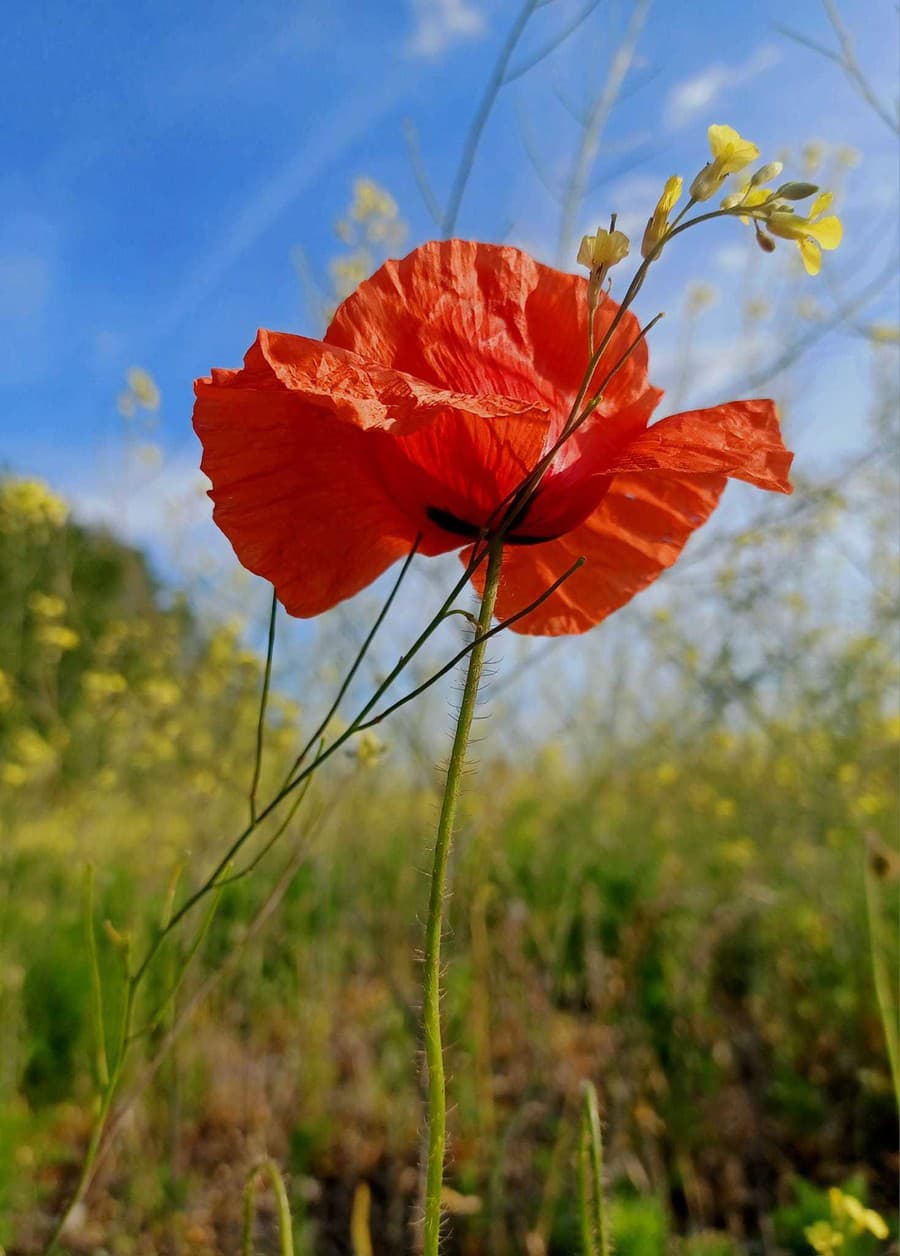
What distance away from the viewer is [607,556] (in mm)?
807

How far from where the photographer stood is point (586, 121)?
183 centimetres

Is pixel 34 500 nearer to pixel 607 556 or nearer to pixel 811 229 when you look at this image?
pixel 607 556

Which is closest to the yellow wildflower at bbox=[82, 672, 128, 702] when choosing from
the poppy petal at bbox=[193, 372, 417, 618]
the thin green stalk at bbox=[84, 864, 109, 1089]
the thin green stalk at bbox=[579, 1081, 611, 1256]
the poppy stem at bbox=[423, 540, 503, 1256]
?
the thin green stalk at bbox=[84, 864, 109, 1089]

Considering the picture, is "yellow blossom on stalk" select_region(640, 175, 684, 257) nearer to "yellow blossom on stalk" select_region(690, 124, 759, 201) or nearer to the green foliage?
"yellow blossom on stalk" select_region(690, 124, 759, 201)

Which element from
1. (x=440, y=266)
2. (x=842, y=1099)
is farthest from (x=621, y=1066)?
(x=440, y=266)

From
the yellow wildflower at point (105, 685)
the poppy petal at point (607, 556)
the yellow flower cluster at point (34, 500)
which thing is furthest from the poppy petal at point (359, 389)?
the yellow wildflower at point (105, 685)

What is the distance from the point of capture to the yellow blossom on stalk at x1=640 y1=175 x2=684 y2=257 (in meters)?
0.52

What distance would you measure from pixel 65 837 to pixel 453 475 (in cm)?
441

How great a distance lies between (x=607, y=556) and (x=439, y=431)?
0.22 m

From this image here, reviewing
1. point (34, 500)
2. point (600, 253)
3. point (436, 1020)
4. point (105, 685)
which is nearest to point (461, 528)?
point (600, 253)

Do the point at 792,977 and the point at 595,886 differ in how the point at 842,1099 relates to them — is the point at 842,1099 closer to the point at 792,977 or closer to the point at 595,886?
the point at 792,977

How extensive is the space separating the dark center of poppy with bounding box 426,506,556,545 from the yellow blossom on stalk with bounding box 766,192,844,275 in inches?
9.4

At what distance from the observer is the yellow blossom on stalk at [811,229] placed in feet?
1.69

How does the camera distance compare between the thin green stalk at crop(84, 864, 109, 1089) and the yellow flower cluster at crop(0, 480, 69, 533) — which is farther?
the yellow flower cluster at crop(0, 480, 69, 533)
